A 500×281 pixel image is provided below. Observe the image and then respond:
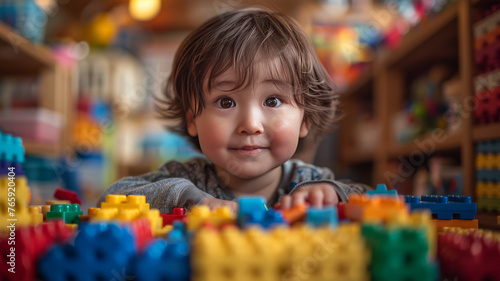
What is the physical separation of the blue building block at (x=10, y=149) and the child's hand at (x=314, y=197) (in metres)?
0.47

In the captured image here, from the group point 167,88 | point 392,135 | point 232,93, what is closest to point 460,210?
point 232,93

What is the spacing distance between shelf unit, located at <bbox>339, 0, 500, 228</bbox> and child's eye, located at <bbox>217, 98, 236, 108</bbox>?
23.6 inches

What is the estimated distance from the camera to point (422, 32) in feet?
4.71

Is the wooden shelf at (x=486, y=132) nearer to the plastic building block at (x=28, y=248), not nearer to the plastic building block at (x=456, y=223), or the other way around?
the plastic building block at (x=456, y=223)

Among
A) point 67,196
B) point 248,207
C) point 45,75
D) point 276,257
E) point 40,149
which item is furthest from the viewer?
point 45,75

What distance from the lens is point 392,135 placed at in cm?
193

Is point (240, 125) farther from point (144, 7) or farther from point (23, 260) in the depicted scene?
point (144, 7)

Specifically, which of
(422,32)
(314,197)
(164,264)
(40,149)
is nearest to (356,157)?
(422,32)

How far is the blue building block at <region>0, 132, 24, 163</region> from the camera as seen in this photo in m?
0.68

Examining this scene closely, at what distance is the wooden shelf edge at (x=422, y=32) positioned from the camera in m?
1.22

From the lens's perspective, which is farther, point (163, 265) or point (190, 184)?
point (190, 184)

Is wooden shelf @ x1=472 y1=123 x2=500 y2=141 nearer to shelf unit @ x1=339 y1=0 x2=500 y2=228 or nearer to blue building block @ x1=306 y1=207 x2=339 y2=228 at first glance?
shelf unit @ x1=339 y1=0 x2=500 y2=228

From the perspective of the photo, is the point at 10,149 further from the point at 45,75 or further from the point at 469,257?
the point at 45,75

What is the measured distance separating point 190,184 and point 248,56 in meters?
0.27
